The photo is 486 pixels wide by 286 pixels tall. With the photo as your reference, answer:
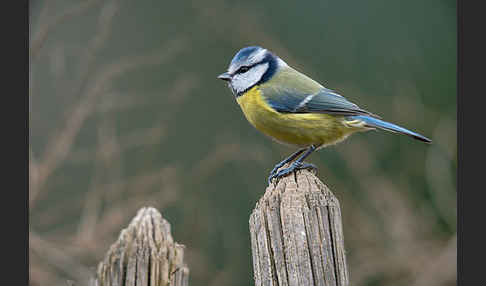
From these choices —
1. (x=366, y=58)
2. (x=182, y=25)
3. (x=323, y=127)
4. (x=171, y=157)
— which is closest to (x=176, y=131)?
(x=171, y=157)

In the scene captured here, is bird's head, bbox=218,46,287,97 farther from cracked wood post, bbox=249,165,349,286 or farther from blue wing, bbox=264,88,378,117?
cracked wood post, bbox=249,165,349,286

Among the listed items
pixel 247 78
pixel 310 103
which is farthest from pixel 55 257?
pixel 310 103

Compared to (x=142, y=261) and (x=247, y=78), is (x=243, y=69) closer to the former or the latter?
(x=247, y=78)

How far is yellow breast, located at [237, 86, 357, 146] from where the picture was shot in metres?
3.18

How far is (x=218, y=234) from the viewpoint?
4742 millimetres

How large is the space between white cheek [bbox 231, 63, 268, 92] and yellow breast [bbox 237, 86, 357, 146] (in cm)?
21

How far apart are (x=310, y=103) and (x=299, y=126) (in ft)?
0.57

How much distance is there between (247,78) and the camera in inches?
137

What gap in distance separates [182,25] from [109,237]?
8.18ft

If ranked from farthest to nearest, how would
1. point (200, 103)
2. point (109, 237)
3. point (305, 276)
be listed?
point (200, 103)
point (109, 237)
point (305, 276)

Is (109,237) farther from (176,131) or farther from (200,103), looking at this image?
(200,103)

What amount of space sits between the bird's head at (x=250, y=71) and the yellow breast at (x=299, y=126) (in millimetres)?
219

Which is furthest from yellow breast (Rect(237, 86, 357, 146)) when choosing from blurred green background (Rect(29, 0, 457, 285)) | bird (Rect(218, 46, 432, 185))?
blurred green background (Rect(29, 0, 457, 285))

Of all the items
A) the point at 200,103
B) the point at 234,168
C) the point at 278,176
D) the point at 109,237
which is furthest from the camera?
the point at 200,103
